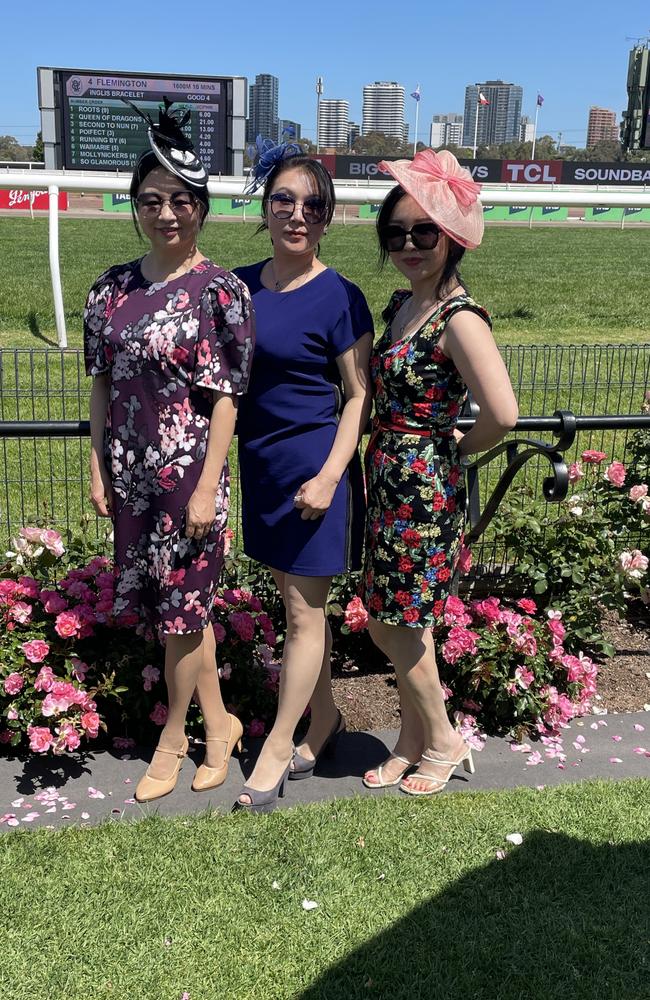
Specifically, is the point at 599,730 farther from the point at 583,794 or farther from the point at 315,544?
the point at 315,544

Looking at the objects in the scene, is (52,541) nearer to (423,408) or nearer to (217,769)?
(217,769)

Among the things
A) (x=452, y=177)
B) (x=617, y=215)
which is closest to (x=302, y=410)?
(x=452, y=177)

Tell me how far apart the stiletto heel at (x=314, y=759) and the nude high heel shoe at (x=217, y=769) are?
210 mm

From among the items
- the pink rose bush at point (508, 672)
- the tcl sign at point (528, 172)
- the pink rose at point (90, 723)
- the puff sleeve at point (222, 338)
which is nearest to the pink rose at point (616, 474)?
the pink rose bush at point (508, 672)

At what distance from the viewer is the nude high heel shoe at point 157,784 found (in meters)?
3.02

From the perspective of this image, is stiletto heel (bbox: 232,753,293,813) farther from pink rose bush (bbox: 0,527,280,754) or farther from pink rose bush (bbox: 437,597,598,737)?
pink rose bush (bbox: 437,597,598,737)

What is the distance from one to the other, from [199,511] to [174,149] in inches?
39.8

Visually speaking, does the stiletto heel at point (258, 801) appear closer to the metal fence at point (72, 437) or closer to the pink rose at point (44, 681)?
the pink rose at point (44, 681)

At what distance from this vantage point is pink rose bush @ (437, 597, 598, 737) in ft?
11.4

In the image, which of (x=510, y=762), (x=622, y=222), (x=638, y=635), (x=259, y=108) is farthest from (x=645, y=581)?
(x=259, y=108)

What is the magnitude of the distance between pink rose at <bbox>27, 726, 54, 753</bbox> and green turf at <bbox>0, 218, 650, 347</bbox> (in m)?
3.93

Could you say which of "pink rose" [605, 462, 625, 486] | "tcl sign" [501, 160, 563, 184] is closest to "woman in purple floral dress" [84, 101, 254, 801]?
"pink rose" [605, 462, 625, 486]

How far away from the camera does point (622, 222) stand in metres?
37.2

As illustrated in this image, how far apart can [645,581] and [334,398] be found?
2.15 meters
